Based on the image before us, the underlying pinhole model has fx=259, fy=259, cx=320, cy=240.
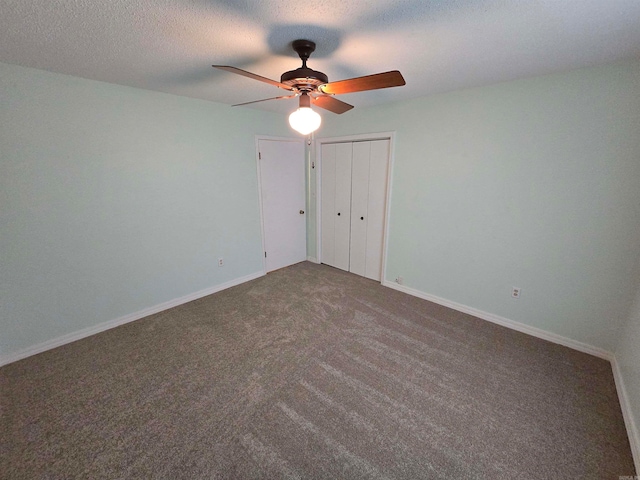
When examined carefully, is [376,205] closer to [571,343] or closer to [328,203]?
[328,203]

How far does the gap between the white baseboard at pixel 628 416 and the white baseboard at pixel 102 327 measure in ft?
12.0

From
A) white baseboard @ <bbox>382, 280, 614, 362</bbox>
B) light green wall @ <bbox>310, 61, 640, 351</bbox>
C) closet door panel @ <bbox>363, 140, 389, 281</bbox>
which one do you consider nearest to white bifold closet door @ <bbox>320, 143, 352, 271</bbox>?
closet door panel @ <bbox>363, 140, 389, 281</bbox>

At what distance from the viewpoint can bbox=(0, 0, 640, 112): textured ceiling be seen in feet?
4.03

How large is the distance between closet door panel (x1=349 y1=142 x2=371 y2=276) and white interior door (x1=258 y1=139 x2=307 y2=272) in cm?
91

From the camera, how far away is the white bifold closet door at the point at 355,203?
11.1 ft

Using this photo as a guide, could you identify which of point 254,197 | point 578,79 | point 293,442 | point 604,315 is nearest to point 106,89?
point 254,197

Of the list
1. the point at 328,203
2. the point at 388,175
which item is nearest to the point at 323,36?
the point at 388,175

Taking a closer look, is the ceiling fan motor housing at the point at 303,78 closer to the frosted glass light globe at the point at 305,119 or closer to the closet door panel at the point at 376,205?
the frosted glass light globe at the point at 305,119

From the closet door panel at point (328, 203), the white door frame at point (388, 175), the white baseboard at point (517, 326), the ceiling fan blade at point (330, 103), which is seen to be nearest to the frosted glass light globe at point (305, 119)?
the ceiling fan blade at point (330, 103)

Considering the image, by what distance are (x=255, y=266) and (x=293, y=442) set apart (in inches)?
99.3

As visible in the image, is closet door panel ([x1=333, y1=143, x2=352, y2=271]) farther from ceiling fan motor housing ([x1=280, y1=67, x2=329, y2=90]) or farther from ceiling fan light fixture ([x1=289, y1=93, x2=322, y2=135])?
ceiling fan motor housing ([x1=280, y1=67, x2=329, y2=90])

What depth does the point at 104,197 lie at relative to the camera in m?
2.41

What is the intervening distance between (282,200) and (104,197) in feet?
6.89

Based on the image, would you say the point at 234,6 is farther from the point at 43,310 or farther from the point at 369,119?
the point at 43,310
